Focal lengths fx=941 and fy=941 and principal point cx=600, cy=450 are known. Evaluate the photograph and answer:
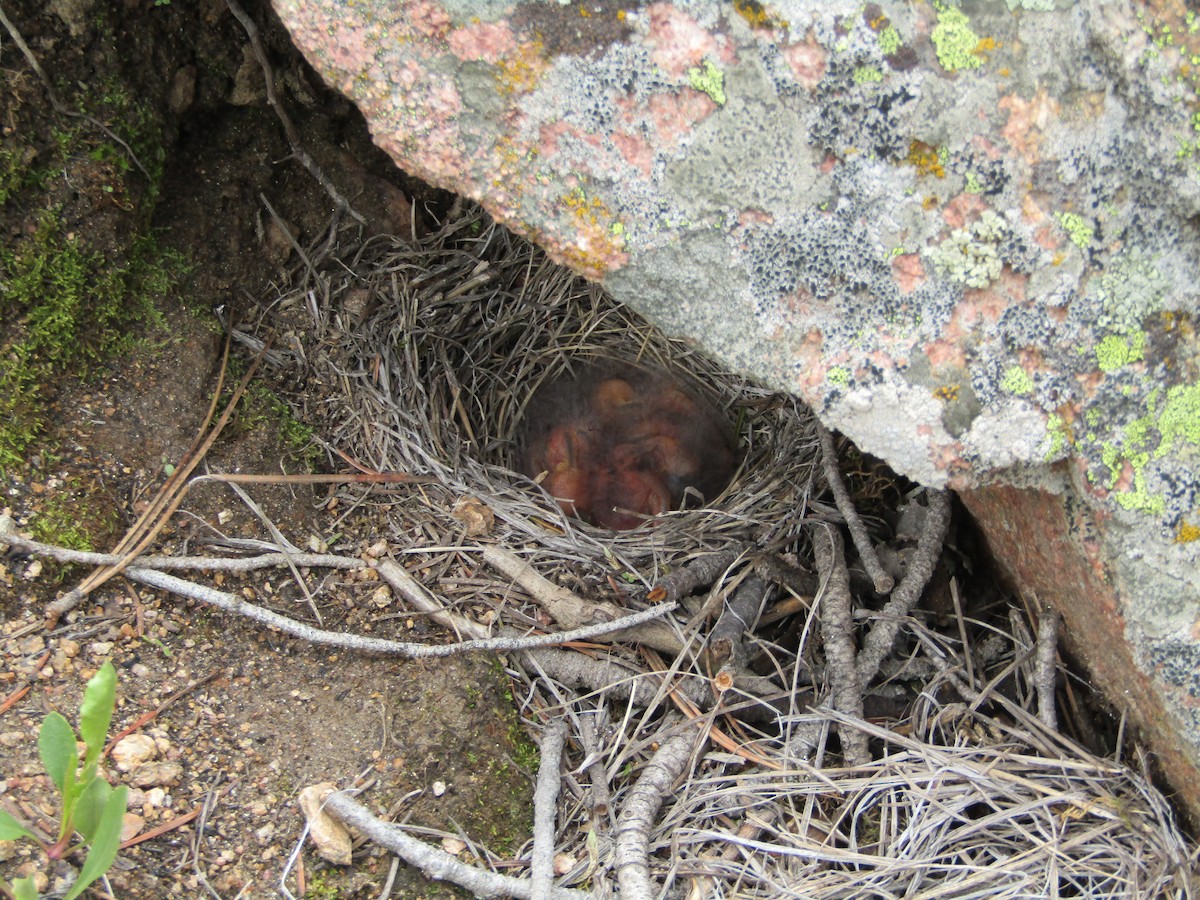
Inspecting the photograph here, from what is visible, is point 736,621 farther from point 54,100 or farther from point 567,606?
point 54,100

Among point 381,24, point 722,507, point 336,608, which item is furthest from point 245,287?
point 722,507

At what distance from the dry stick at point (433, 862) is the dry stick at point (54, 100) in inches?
52.3

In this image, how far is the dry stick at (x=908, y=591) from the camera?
1.82 metres

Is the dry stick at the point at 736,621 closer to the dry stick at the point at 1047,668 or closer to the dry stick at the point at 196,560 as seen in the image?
the dry stick at the point at 1047,668

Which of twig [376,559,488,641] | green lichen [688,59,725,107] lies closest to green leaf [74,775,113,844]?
twig [376,559,488,641]

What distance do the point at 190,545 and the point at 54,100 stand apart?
2.91 feet

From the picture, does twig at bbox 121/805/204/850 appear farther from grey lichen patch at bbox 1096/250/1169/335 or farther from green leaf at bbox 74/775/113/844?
grey lichen patch at bbox 1096/250/1169/335

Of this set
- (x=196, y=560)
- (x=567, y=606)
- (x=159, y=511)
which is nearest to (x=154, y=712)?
(x=196, y=560)

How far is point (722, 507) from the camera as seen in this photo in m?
2.46

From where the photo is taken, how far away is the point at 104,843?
1248mm

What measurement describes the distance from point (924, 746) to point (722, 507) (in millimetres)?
915

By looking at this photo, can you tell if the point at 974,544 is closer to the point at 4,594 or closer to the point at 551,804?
the point at 551,804

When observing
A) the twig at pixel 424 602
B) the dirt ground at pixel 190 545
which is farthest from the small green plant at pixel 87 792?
the twig at pixel 424 602

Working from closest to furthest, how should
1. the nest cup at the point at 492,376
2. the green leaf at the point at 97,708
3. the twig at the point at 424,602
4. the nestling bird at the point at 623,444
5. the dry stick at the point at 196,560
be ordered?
1. the green leaf at the point at 97,708
2. the dry stick at the point at 196,560
3. the twig at the point at 424,602
4. the nest cup at the point at 492,376
5. the nestling bird at the point at 623,444
